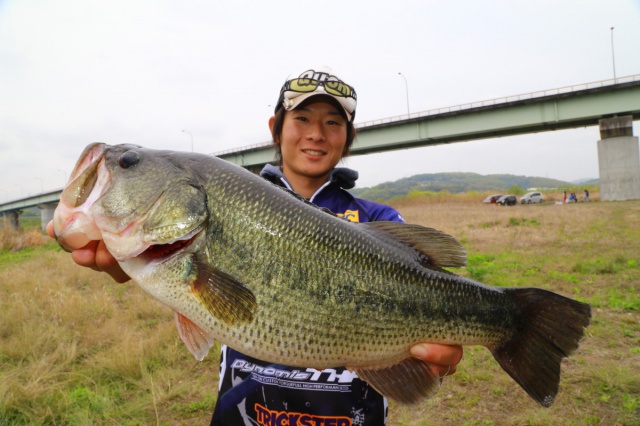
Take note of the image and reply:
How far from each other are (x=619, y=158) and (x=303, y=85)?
1414 inches

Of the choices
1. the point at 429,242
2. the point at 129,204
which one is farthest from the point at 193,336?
the point at 429,242

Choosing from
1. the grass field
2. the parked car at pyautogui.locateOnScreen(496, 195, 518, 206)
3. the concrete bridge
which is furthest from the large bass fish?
the parked car at pyautogui.locateOnScreen(496, 195, 518, 206)

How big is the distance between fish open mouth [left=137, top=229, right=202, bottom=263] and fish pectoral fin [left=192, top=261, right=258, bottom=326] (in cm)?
21

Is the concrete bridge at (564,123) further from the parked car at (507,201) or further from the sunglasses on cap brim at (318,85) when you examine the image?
the sunglasses on cap brim at (318,85)

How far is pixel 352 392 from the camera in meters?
2.58

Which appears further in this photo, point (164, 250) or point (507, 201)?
point (507, 201)

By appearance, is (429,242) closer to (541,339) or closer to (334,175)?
(541,339)

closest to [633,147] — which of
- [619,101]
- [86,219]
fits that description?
[619,101]

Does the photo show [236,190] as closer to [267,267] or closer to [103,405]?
[267,267]

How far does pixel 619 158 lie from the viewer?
2953 cm

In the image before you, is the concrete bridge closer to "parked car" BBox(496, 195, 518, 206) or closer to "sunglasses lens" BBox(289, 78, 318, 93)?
"parked car" BBox(496, 195, 518, 206)

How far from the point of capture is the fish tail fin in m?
2.28

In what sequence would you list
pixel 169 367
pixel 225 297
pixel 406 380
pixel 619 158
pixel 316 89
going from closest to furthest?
pixel 225 297, pixel 406 380, pixel 316 89, pixel 169 367, pixel 619 158

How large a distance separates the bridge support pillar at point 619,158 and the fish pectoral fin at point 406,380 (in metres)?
36.0
